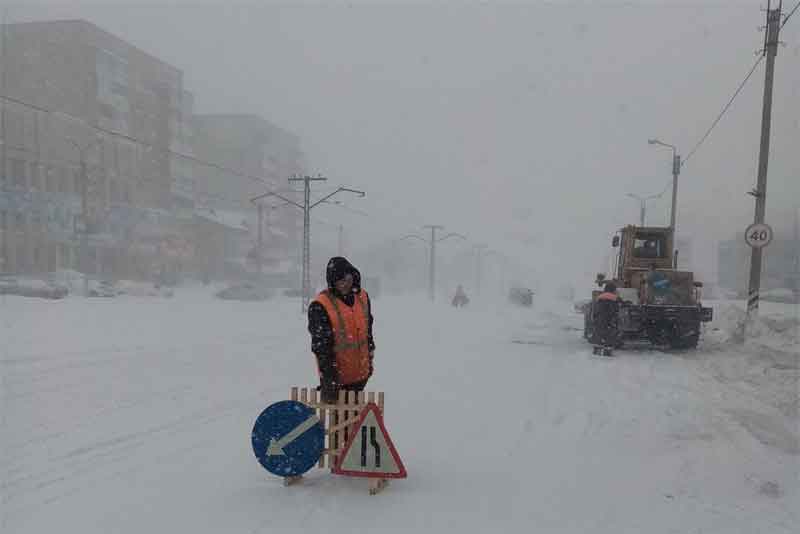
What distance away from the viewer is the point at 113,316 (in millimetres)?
21891

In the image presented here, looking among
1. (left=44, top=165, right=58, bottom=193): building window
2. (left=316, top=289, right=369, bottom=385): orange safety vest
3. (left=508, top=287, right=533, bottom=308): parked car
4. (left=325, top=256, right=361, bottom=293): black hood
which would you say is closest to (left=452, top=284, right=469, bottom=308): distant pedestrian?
(left=508, top=287, right=533, bottom=308): parked car

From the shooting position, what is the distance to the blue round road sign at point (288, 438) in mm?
5074

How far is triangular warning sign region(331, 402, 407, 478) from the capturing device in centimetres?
503

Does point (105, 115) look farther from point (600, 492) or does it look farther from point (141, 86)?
point (600, 492)

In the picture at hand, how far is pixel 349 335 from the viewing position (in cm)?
523

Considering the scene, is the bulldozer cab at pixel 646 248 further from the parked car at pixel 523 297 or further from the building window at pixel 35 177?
the building window at pixel 35 177

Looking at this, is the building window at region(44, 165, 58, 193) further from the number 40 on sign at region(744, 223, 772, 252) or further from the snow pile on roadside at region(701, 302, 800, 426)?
the number 40 on sign at region(744, 223, 772, 252)

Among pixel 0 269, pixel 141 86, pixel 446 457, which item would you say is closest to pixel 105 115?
pixel 141 86

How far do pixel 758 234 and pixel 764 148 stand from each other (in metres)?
3.16

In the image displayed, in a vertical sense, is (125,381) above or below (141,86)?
below

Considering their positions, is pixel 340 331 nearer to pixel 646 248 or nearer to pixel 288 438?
pixel 288 438

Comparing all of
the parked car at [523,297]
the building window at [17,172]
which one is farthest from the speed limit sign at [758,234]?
the building window at [17,172]

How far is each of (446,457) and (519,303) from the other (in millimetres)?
41420

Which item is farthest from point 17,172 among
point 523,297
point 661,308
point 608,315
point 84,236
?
point 661,308
